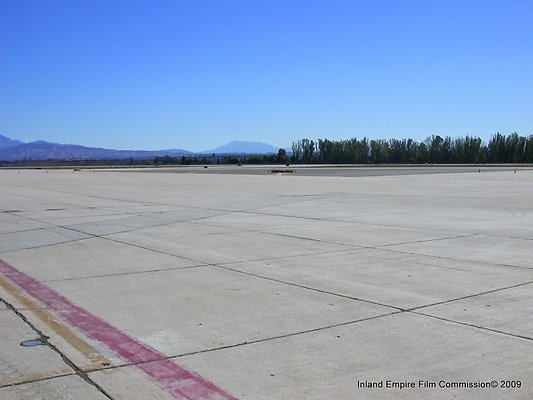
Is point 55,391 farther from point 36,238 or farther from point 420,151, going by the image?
point 420,151

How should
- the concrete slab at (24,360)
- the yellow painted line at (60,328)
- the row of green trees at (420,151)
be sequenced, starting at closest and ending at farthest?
the concrete slab at (24,360)
the yellow painted line at (60,328)
the row of green trees at (420,151)

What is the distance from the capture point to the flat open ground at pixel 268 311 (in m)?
4.73

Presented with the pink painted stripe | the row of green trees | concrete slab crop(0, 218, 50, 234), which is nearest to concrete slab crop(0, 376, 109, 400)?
the pink painted stripe

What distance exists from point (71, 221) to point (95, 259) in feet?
20.1

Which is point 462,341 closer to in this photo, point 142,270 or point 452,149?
point 142,270

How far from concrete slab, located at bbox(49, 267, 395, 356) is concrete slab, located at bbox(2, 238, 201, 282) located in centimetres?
53

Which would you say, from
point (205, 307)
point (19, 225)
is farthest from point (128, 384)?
point (19, 225)

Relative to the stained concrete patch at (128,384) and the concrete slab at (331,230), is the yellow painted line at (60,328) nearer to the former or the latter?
the stained concrete patch at (128,384)

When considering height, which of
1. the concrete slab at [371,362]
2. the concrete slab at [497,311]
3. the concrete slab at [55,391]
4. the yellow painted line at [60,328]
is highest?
the concrete slab at [497,311]

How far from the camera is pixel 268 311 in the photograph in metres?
6.65

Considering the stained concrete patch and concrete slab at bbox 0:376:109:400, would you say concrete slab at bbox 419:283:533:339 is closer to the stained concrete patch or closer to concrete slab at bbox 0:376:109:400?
the stained concrete patch

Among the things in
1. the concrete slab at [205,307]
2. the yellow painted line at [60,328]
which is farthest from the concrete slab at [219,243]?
the yellow painted line at [60,328]

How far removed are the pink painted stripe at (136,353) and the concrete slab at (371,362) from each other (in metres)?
0.14

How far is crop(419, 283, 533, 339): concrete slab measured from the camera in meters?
5.99
